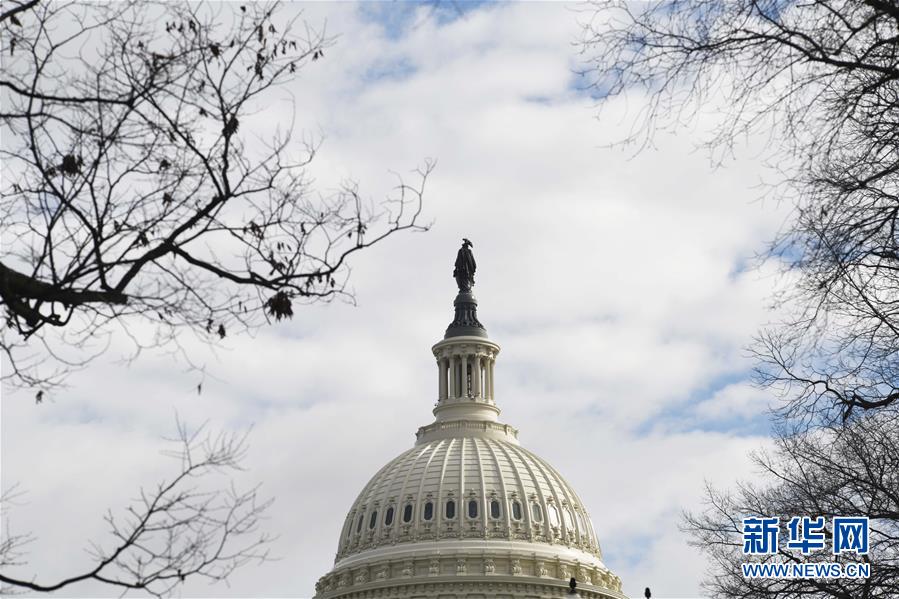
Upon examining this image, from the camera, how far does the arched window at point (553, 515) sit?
481 ft

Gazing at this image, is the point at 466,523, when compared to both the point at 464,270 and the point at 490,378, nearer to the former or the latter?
the point at 490,378

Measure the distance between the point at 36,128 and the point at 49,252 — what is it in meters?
1.62

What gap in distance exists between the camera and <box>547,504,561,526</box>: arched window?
146 metres

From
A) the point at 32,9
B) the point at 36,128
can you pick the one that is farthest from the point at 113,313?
the point at 32,9

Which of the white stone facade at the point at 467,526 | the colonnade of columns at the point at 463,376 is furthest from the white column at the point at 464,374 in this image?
the white stone facade at the point at 467,526

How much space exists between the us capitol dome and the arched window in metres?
0.10

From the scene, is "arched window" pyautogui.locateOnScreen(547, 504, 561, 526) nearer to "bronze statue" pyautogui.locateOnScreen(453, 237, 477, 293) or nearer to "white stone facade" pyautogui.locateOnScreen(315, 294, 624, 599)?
"white stone facade" pyautogui.locateOnScreen(315, 294, 624, 599)

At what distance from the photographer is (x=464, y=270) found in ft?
569

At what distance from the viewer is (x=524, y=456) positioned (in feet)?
510

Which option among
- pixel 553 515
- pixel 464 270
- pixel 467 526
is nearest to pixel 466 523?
pixel 467 526

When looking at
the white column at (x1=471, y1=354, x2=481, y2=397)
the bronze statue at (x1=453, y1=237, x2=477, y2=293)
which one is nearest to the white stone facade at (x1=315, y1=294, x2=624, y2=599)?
the white column at (x1=471, y1=354, x2=481, y2=397)

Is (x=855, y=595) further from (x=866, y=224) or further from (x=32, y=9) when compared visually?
(x=32, y=9)

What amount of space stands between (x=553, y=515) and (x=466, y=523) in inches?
392

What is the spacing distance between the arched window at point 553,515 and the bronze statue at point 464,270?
33.4m
